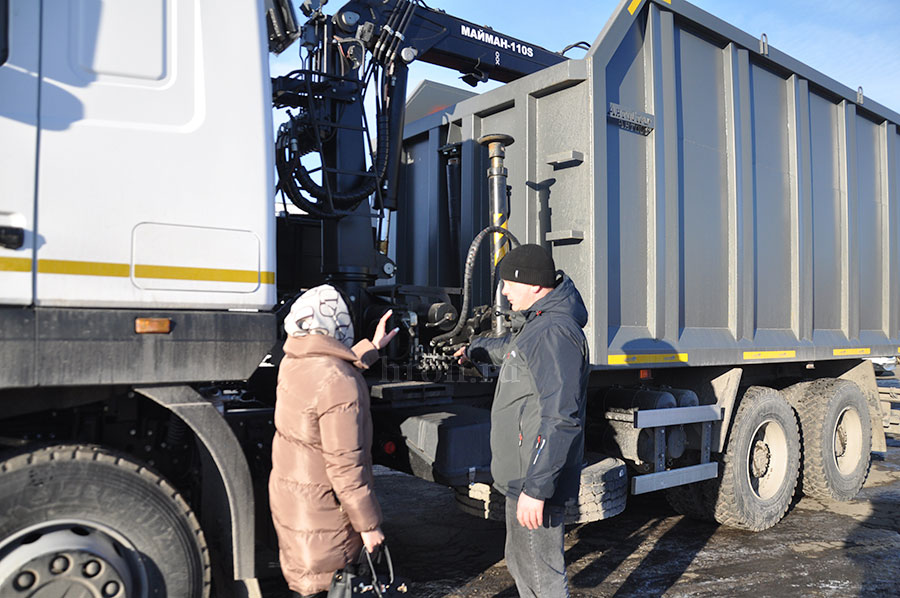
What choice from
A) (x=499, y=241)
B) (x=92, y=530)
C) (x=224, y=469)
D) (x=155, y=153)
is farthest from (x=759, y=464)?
(x=155, y=153)

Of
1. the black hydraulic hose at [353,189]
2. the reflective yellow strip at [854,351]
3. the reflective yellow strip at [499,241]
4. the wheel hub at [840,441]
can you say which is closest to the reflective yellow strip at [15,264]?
the black hydraulic hose at [353,189]

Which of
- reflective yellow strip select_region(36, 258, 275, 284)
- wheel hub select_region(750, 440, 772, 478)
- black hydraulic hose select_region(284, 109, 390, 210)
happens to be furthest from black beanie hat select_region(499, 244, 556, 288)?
wheel hub select_region(750, 440, 772, 478)

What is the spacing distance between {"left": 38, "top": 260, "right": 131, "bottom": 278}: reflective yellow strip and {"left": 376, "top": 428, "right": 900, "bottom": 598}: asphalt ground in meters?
2.55

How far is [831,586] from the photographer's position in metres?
4.07

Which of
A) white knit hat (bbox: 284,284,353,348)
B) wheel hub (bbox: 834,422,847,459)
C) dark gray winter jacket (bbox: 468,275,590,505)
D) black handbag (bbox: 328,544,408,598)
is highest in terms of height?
white knit hat (bbox: 284,284,353,348)

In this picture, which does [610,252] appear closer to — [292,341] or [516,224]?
[516,224]

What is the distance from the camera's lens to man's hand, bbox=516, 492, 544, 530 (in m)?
2.53

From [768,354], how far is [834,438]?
5.01 feet

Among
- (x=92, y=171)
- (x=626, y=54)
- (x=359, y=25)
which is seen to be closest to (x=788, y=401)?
(x=626, y=54)

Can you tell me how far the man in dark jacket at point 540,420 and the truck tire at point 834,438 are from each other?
12.9 feet

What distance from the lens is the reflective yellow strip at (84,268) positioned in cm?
210

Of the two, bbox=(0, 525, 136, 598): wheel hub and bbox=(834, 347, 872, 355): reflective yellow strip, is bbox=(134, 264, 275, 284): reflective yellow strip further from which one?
bbox=(834, 347, 872, 355): reflective yellow strip

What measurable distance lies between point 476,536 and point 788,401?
2863mm

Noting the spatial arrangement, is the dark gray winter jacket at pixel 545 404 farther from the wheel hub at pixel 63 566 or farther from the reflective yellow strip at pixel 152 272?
the wheel hub at pixel 63 566
